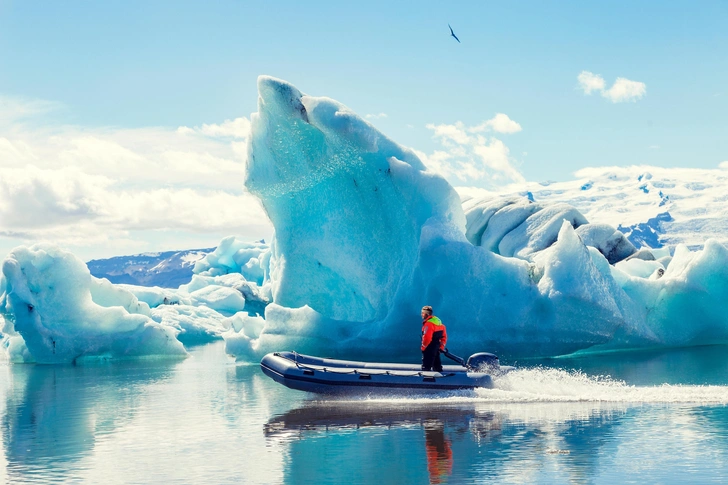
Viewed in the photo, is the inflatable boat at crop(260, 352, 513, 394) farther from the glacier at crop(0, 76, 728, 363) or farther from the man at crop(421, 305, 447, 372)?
the glacier at crop(0, 76, 728, 363)

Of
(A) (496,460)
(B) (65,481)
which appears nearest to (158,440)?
(B) (65,481)

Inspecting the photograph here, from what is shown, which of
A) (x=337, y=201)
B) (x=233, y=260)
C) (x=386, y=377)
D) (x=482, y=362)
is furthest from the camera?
(x=233, y=260)

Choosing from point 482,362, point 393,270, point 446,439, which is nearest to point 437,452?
point 446,439

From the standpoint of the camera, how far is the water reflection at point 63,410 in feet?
26.2

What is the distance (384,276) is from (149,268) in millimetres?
86802

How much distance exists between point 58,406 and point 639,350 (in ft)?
40.2

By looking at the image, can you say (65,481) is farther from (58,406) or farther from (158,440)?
(58,406)

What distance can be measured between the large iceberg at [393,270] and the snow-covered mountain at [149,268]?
245 ft

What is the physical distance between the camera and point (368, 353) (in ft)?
53.6

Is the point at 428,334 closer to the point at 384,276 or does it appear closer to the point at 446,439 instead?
the point at 446,439

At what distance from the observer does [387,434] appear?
27.2 feet

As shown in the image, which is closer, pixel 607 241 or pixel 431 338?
pixel 431 338

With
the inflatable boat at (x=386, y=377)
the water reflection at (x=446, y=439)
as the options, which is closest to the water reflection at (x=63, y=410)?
the water reflection at (x=446, y=439)

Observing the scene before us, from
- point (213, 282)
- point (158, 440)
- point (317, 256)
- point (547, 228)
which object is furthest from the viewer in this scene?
point (213, 282)
